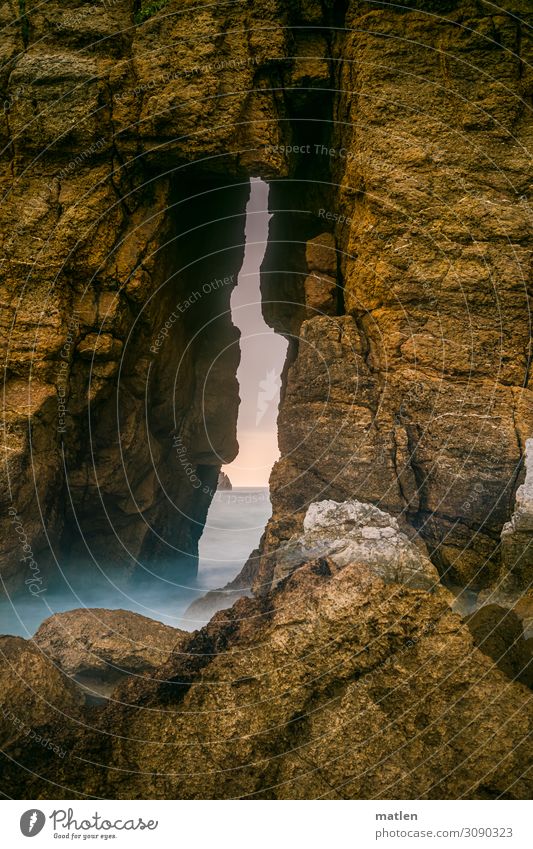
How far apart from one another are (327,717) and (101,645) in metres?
5.37

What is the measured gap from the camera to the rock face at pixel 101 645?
1111cm

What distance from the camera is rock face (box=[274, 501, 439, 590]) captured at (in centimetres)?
954

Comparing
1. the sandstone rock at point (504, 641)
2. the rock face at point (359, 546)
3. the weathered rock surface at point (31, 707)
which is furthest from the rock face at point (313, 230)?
the weathered rock surface at point (31, 707)

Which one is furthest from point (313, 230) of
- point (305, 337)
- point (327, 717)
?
point (327, 717)

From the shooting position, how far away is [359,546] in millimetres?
10195

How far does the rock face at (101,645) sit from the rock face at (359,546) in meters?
3.03

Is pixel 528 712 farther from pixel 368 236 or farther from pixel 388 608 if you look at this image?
pixel 368 236

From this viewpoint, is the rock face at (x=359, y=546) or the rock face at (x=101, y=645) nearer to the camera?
the rock face at (x=359, y=546)

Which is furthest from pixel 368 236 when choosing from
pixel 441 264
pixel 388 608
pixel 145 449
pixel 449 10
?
pixel 145 449

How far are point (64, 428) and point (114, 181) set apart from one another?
6.26 m

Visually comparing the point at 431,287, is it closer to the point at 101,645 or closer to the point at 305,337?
the point at 305,337

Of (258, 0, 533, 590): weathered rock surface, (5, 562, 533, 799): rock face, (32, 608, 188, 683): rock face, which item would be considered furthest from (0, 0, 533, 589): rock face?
(5, 562, 533, 799): rock face

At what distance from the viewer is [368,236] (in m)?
12.4

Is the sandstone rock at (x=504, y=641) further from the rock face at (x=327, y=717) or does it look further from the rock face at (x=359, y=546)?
the rock face at (x=359, y=546)
